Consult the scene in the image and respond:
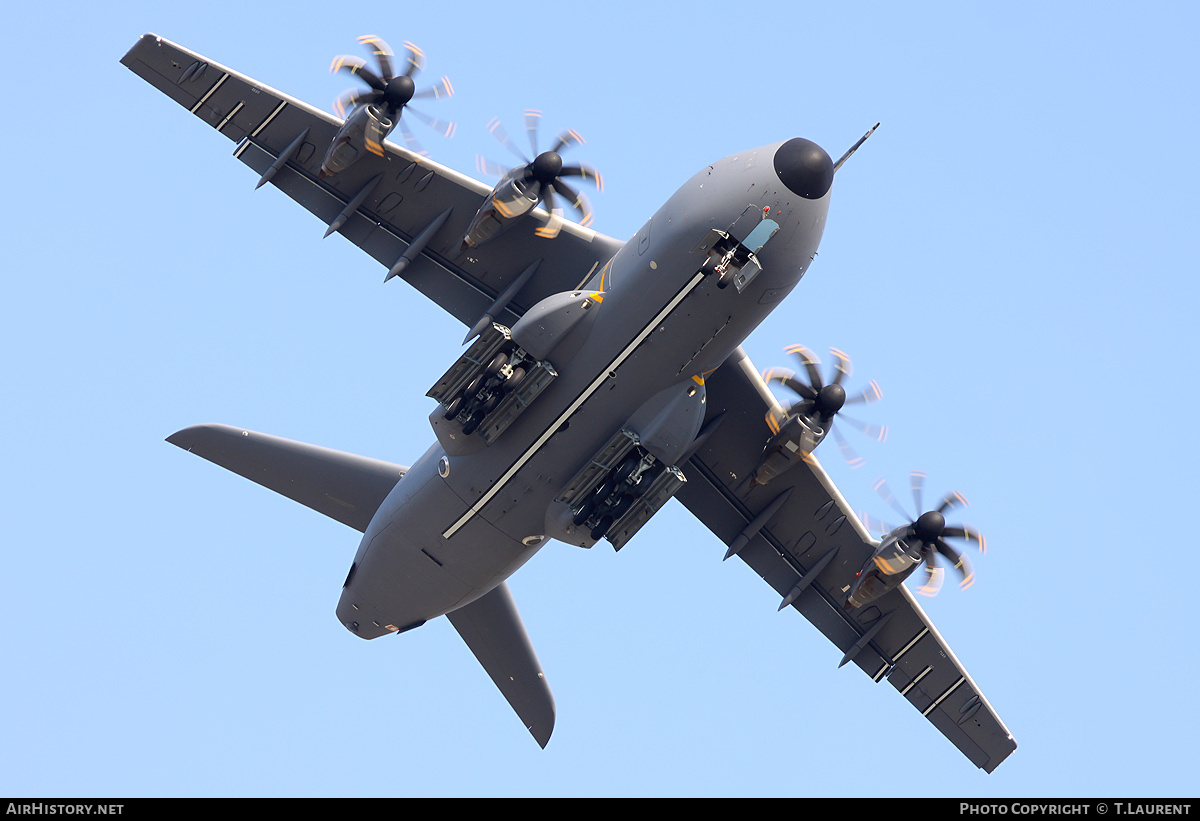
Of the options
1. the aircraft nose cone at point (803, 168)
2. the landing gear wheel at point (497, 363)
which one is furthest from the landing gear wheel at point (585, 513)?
the aircraft nose cone at point (803, 168)

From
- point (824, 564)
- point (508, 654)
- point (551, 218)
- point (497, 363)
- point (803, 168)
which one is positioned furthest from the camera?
point (508, 654)

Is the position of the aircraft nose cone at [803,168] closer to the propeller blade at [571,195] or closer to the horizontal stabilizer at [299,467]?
the propeller blade at [571,195]

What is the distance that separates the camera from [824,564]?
32.4 metres

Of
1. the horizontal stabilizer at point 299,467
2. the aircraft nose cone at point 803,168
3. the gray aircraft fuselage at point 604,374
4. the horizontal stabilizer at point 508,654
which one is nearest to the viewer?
the aircraft nose cone at point 803,168

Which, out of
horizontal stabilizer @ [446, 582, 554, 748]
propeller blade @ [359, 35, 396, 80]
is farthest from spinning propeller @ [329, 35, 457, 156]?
horizontal stabilizer @ [446, 582, 554, 748]

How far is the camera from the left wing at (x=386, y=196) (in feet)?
94.2

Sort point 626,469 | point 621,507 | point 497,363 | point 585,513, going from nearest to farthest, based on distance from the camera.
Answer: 1. point 497,363
2. point 626,469
3. point 585,513
4. point 621,507

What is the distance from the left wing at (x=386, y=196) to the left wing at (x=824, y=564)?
491 cm

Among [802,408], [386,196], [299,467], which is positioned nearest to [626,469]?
[802,408]

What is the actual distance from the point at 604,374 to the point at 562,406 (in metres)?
1.17

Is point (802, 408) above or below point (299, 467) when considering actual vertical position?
above

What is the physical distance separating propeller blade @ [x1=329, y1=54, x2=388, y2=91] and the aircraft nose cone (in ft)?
28.7

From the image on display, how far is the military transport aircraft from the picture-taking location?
25406 millimetres

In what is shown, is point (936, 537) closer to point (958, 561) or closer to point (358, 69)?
point (958, 561)
